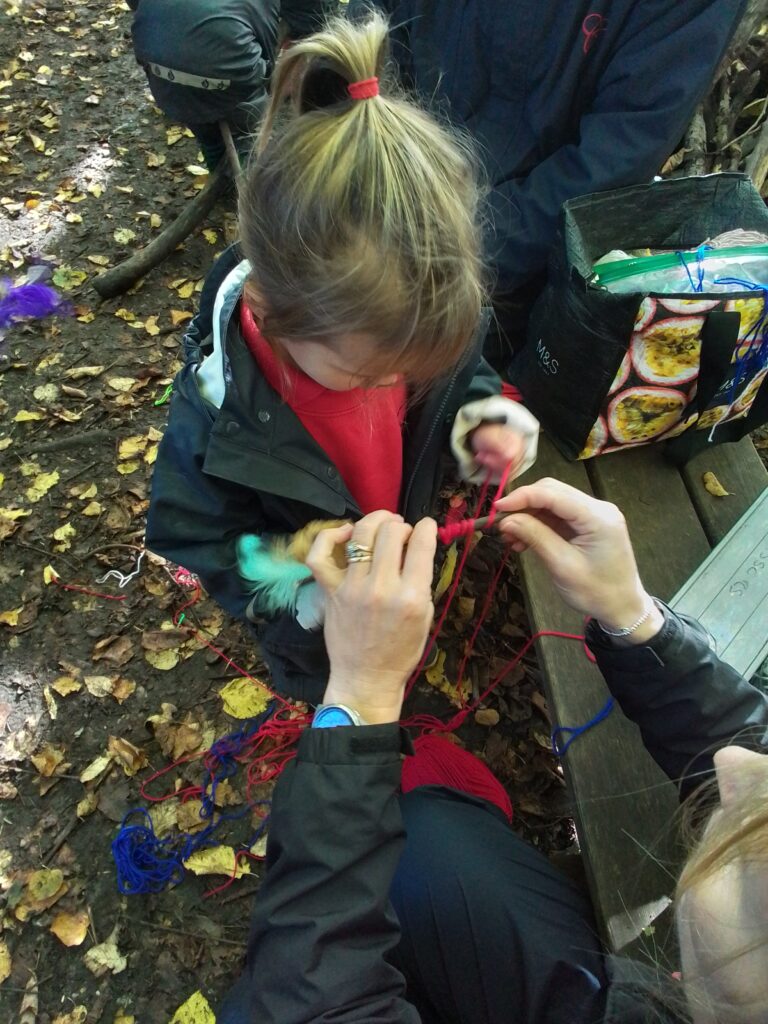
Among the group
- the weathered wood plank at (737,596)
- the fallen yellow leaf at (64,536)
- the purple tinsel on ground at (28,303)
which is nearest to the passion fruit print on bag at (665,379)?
the weathered wood plank at (737,596)

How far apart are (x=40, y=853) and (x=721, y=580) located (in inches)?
87.9

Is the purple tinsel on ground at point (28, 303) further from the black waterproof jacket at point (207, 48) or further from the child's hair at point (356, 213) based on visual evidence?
the child's hair at point (356, 213)

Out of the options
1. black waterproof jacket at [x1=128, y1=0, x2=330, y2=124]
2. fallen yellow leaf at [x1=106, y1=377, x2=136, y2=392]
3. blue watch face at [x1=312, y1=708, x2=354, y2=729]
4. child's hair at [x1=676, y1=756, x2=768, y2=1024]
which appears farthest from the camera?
fallen yellow leaf at [x1=106, y1=377, x2=136, y2=392]

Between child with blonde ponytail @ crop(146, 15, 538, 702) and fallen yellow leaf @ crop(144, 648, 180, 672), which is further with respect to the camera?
fallen yellow leaf @ crop(144, 648, 180, 672)

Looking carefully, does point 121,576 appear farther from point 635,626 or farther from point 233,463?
point 635,626

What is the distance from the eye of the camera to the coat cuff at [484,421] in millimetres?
1732

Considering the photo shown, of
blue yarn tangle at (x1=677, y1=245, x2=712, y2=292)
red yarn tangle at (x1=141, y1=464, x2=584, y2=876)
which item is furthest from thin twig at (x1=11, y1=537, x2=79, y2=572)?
blue yarn tangle at (x1=677, y1=245, x2=712, y2=292)

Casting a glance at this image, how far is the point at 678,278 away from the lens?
1987 mm

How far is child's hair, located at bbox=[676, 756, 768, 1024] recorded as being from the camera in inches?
31.4

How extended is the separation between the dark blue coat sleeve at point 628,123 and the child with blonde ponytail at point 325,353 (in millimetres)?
738

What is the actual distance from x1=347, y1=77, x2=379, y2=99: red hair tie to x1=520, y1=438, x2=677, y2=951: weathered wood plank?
1273mm

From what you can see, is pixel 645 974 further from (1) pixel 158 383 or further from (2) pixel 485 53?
(1) pixel 158 383

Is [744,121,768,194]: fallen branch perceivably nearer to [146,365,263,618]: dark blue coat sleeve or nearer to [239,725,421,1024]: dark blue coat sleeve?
[146,365,263,618]: dark blue coat sleeve

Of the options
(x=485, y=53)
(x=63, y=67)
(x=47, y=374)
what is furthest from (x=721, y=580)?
(x=63, y=67)
